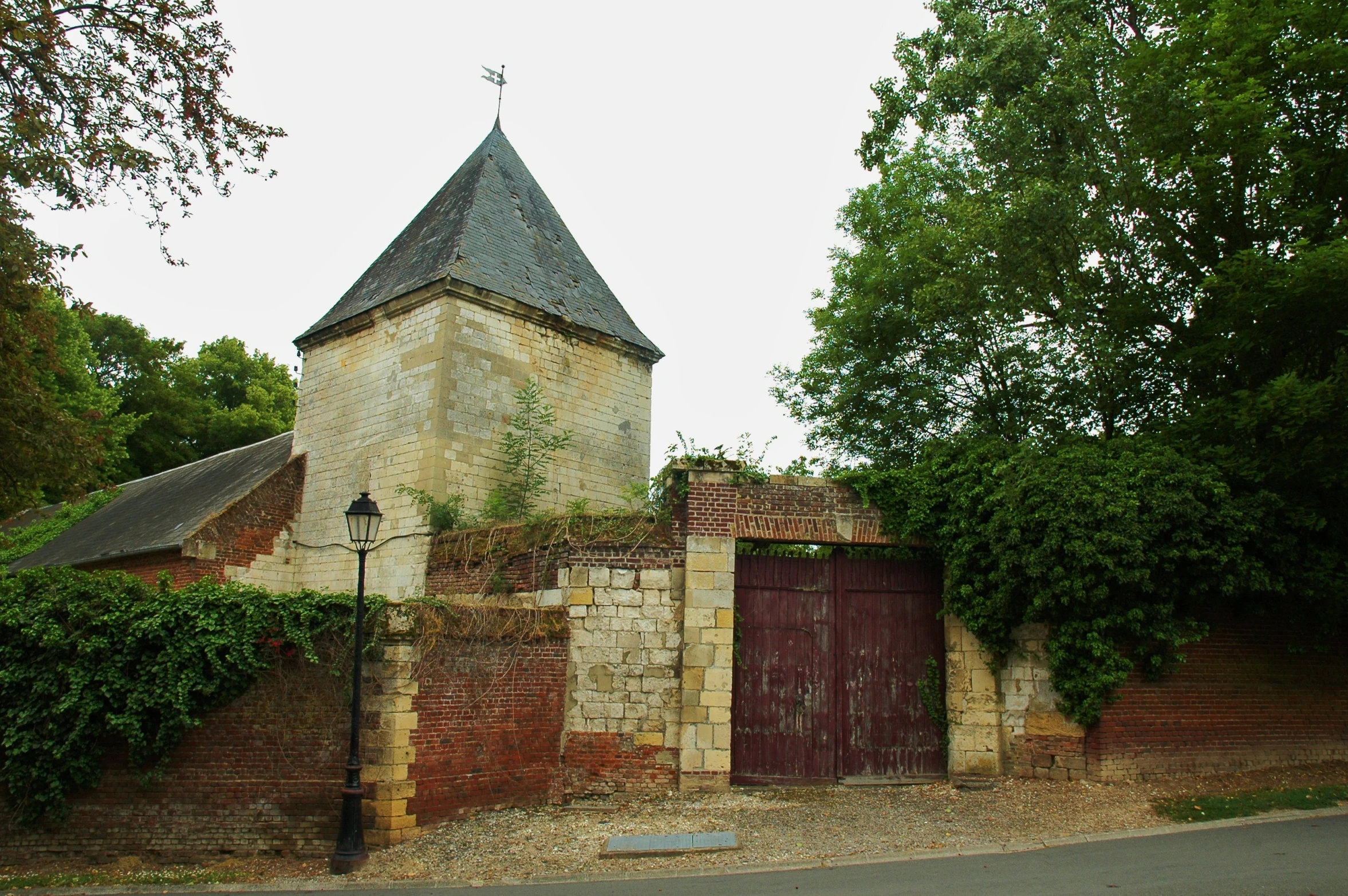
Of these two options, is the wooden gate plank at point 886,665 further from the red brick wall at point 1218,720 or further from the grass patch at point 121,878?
the grass patch at point 121,878

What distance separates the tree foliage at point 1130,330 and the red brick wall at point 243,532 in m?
10.8

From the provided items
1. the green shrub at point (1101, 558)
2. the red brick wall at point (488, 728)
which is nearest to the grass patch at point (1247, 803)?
the green shrub at point (1101, 558)

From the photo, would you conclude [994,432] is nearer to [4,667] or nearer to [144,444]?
[4,667]

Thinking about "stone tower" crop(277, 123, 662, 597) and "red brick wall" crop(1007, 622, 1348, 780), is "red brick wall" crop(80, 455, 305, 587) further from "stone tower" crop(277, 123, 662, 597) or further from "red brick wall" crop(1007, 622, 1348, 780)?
"red brick wall" crop(1007, 622, 1348, 780)

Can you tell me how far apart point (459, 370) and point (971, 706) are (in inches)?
364

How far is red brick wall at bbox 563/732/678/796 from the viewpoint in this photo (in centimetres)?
943

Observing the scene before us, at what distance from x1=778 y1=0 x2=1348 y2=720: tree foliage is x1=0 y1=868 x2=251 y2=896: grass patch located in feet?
24.3

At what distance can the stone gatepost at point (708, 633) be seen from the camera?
9.48 metres

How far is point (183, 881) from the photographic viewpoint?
7.42m

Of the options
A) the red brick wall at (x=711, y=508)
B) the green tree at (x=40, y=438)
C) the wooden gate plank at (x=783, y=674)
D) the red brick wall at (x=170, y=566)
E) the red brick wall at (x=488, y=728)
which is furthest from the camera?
the red brick wall at (x=170, y=566)

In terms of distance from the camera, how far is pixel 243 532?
15.8m

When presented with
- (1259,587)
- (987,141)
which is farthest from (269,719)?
(987,141)

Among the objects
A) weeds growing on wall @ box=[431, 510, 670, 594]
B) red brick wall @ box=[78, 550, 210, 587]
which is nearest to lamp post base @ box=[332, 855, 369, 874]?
weeds growing on wall @ box=[431, 510, 670, 594]

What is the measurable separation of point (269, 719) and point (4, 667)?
90.8 inches
